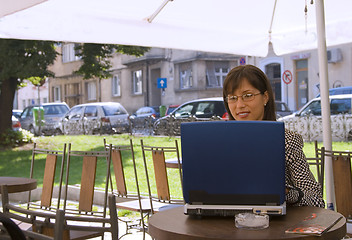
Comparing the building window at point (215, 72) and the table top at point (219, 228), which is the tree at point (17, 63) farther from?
the building window at point (215, 72)

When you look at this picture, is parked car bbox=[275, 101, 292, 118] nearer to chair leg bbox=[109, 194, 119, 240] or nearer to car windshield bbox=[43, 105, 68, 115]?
car windshield bbox=[43, 105, 68, 115]

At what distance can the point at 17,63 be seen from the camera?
55.2 ft

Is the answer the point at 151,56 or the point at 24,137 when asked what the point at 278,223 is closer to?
the point at 24,137

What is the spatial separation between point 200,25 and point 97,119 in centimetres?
1841

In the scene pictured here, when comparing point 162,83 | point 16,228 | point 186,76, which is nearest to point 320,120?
point 162,83

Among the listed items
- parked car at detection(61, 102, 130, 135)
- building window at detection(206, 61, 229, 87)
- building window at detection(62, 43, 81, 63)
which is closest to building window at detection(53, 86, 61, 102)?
building window at detection(62, 43, 81, 63)

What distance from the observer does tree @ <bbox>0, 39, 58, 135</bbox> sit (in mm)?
16781

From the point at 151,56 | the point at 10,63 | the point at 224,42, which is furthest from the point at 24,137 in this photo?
the point at 151,56

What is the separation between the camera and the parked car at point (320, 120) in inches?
606

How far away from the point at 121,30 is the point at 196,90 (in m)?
27.5

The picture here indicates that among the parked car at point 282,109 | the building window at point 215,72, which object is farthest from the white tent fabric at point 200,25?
the building window at point 215,72

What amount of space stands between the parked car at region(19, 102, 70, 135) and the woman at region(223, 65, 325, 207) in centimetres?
2139

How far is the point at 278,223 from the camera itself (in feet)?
7.68

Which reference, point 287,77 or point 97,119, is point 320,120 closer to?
point 287,77
